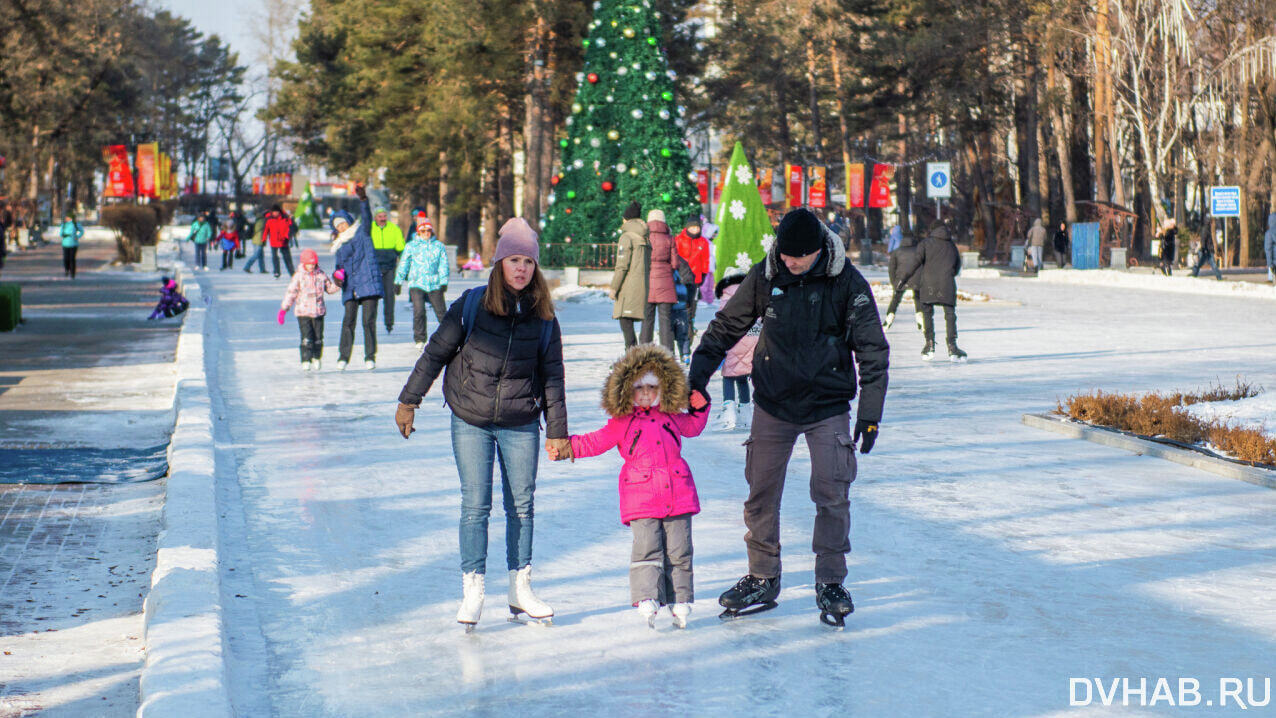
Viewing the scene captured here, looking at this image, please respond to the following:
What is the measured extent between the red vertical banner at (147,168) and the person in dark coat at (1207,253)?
41472mm

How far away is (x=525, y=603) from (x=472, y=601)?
9.4 inches

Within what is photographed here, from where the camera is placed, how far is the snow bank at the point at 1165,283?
31188 millimetres

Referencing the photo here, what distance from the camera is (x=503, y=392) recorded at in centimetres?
580

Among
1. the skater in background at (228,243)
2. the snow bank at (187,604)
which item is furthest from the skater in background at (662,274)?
the skater in background at (228,243)

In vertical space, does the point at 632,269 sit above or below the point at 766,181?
below

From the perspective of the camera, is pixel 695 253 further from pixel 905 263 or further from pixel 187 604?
pixel 187 604

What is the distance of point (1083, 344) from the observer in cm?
1938

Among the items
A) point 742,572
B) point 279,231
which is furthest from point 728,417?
point 279,231

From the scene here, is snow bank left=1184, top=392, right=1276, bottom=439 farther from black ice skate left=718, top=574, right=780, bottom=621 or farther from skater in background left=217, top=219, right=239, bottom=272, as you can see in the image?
skater in background left=217, top=219, right=239, bottom=272

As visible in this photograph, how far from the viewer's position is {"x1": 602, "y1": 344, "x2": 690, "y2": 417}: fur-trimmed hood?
A: 5867 millimetres

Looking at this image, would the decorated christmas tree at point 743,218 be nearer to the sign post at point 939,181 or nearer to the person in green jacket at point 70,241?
the sign post at point 939,181

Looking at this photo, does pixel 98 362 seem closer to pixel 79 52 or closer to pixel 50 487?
pixel 50 487

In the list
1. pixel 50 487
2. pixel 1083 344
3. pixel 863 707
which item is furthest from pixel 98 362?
pixel 863 707

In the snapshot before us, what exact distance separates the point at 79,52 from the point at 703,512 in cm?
4039
